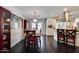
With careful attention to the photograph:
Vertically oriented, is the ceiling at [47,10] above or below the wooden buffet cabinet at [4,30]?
above

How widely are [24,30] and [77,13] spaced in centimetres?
174

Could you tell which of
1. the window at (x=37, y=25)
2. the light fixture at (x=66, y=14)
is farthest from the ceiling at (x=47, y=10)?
the window at (x=37, y=25)

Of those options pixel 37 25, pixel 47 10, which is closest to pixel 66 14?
pixel 47 10

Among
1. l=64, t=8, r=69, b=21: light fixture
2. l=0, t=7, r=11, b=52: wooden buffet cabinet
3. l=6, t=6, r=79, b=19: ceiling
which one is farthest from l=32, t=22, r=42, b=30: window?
l=64, t=8, r=69, b=21: light fixture

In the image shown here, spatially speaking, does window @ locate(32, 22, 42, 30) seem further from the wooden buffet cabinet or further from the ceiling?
the wooden buffet cabinet

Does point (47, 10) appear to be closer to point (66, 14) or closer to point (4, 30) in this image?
point (66, 14)

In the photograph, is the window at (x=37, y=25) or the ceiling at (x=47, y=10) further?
the window at (x=37, y=25)

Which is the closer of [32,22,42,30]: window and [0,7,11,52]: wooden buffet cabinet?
[0,7,11,52]: wooden buffet cabinet

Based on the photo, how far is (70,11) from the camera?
2350 millimetres

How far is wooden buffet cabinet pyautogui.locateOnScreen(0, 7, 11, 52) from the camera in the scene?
238 centimetres

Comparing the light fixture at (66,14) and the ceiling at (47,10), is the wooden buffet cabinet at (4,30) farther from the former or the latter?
the light fixture at (66,14)

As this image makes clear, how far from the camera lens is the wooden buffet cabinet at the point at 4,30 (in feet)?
7.80

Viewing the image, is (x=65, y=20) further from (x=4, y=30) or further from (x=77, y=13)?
(x=4, y=30)
